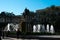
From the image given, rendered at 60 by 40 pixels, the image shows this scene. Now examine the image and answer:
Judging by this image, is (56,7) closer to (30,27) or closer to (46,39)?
(30,27)

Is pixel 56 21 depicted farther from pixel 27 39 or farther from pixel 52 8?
pixel 27 39

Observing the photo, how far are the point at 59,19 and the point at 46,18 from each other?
15.3 ft

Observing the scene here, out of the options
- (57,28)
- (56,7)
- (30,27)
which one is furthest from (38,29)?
(56,7)

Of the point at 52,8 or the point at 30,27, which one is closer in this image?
the point at 30,27

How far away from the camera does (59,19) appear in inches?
2148

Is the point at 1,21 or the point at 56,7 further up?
the point at 56,7

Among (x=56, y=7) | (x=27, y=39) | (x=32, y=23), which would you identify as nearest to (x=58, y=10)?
(x=56, y=7)

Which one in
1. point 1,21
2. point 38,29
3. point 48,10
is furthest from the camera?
point 48,10

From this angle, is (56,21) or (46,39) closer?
(46,39)

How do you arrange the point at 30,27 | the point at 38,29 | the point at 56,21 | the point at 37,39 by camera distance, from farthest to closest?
1. the point at 56,21
2. the point at 30,27
3. the point at 38,29
4. the point at 37,39

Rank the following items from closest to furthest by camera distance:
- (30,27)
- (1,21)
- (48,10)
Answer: (30,27) < (1,21) < (48,10)

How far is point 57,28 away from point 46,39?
31382 millimetres

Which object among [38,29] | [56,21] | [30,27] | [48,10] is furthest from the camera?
[48,10]

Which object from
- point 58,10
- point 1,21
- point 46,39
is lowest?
point 46,39
